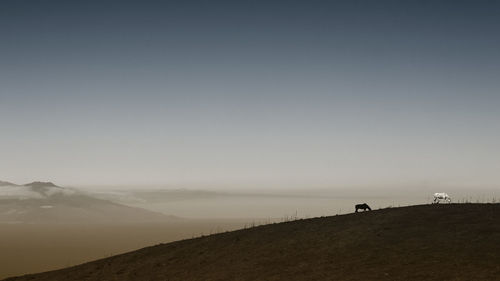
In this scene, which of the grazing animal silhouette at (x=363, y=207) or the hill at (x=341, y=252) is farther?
the grazing animal silhouette at (x=363, y=207)

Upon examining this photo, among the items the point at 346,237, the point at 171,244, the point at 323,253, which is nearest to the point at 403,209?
the point at 346,237

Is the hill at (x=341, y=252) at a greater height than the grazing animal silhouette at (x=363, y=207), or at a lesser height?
lesser

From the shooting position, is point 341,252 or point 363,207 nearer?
point 341,252

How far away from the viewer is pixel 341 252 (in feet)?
120

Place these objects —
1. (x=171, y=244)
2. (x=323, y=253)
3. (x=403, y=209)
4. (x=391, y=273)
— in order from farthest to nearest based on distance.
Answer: (x=171, y=244) < (x=403, y=209) < (x=323, y=253) < (x=391, y=273)

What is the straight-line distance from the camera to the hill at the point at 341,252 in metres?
30.1

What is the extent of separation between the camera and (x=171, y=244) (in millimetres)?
55281

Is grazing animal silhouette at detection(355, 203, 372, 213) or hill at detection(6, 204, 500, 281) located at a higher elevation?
grazing animal silhouette at detection(355, 203, 372, 213)

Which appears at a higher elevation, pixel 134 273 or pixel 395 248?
pixel 395 248

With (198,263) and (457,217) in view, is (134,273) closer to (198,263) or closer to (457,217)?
(198,263)

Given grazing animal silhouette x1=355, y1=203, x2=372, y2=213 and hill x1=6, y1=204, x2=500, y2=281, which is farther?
grazing animal silhouette x1=355, y1=203, x2=372, y2=213

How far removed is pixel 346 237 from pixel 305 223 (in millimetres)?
9798

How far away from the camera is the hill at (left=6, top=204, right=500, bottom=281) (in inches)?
1185

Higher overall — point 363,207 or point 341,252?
point 363,207
